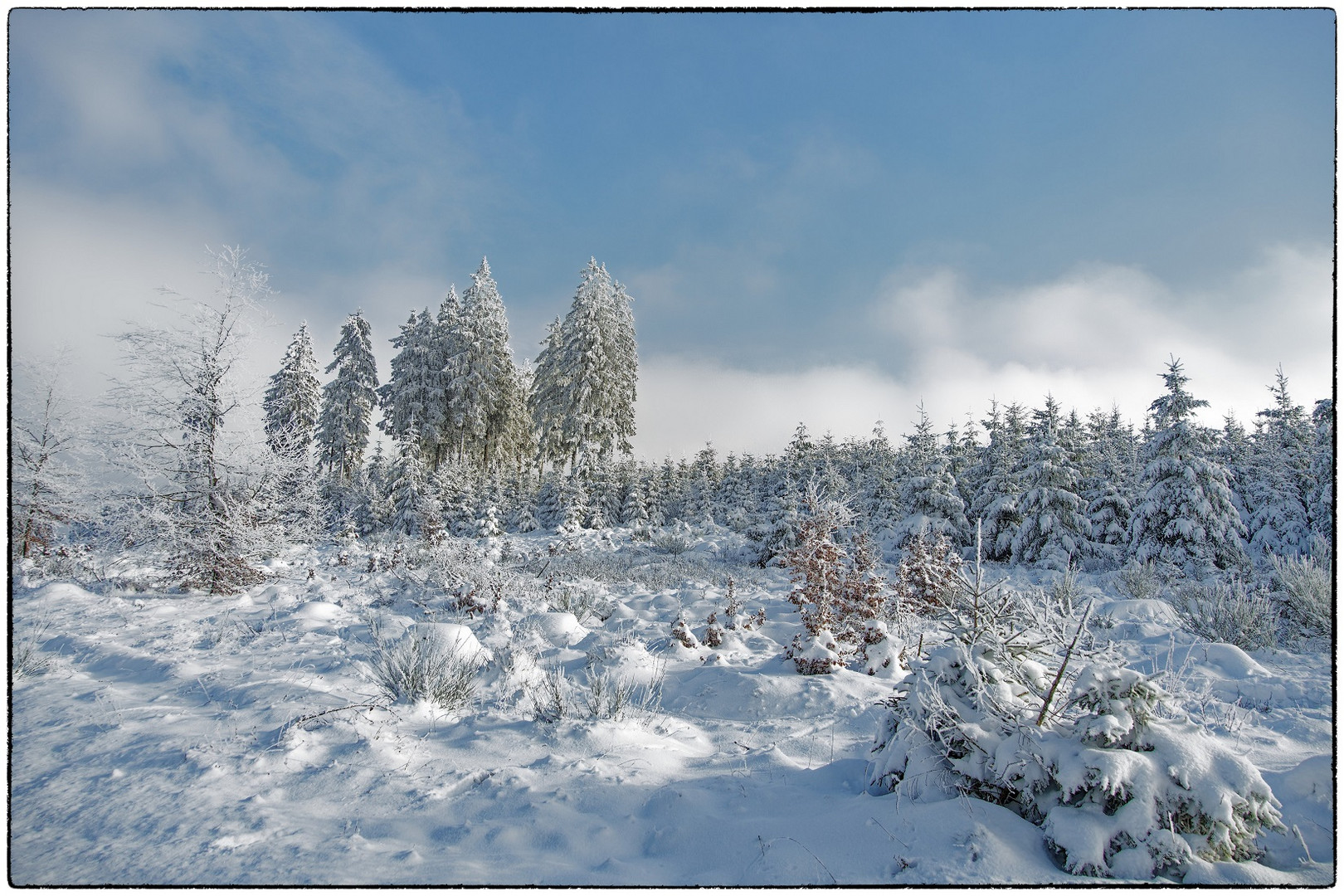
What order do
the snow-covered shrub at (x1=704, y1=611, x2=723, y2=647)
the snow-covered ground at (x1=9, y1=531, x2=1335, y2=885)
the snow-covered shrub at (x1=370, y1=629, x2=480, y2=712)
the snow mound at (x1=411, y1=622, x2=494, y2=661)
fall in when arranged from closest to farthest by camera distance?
the snow-covered ground at (x1=9, y1=531, x2=1335, y2=885) → the snow-covered shrub at (x1=370, y1=629, x2=480, y2=712) → the snow mound at (x1=411, y1=622, x2=494, y2=661) → the snow-covered shrub at (x1=704, y1=611, x2=723, y2=647)

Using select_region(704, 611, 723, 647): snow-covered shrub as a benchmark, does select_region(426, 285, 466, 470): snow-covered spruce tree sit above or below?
above

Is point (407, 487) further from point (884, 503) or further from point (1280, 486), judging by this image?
point (1280, 486)

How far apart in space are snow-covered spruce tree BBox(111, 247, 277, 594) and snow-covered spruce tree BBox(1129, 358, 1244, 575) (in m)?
17.3

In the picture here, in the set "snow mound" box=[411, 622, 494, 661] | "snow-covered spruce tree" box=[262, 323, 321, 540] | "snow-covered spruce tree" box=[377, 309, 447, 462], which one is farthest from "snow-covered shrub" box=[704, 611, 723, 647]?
"snow-covered spruce tree" box=[377, 309, 447, 462]

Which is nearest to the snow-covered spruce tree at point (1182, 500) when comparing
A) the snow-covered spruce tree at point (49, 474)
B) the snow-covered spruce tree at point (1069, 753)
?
the snow-covered spruce tree at point (1069, 753)

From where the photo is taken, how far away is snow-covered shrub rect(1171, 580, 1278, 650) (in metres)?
6.34

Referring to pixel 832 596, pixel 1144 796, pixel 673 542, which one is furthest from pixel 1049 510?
pixel 1144 796

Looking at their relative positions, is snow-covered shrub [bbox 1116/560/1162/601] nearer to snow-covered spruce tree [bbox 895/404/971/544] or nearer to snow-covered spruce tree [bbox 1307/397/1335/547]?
snow-covered spruce tree [bbox 1307/397/1335/547]

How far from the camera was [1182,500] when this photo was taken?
12094mm

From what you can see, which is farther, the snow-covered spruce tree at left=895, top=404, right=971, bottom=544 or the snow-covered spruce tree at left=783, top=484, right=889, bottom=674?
the snow-covered spruce tree at left=895, top=404, right=971, bottom=544

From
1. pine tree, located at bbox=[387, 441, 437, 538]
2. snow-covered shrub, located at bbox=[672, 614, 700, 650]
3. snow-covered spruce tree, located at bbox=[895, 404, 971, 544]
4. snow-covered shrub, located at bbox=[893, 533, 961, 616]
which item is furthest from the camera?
pine tree, located at bbox=[387, 441, 437, 538]

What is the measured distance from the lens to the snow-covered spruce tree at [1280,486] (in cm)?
1153

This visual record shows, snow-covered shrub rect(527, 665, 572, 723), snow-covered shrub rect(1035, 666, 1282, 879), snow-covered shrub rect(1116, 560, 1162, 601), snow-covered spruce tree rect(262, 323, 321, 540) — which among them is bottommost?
snow-covered shrub rect(1116, 560, 1162, 601)

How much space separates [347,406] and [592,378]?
13809 millimetres
